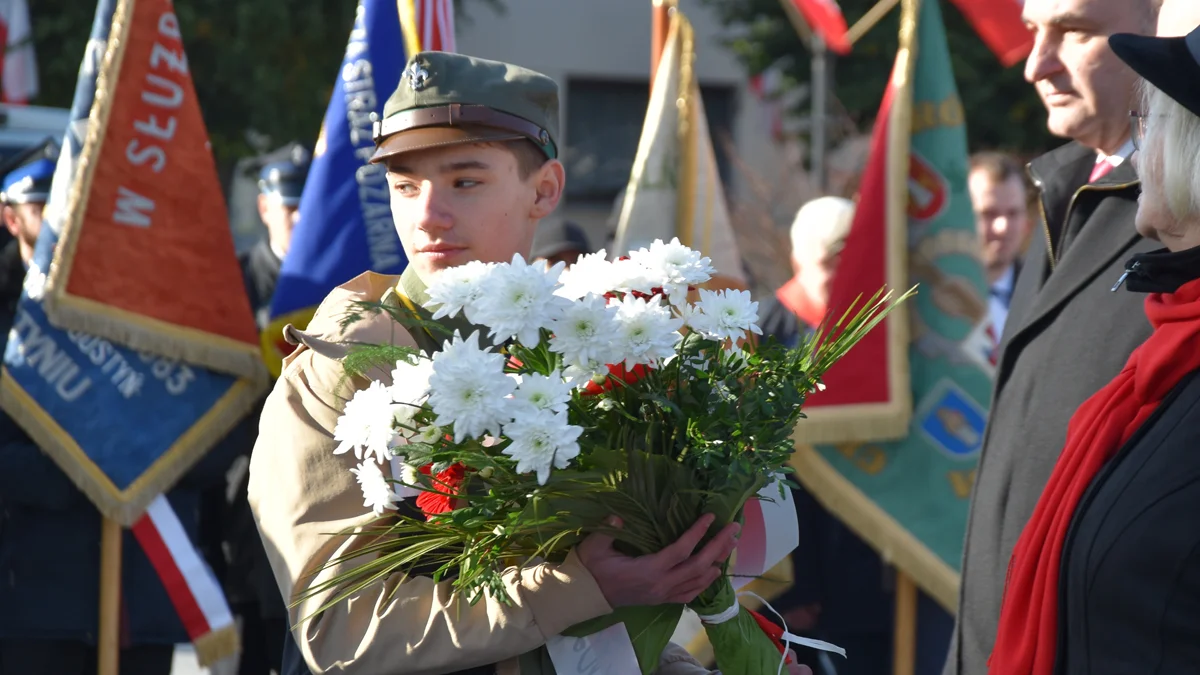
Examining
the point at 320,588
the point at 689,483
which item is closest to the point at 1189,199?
the point at 689,483

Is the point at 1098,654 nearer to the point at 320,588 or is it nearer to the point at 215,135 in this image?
the point at 320,588

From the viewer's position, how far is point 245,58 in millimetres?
10789

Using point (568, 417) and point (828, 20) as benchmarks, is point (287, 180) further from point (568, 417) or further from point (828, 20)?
point (828, 20)

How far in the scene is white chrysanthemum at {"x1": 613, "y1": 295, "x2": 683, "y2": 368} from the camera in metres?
1.82

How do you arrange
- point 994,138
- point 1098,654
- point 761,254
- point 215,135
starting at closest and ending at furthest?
1. point 1098,654
2. point 215,135
3. point 761,254
4. point 994,138

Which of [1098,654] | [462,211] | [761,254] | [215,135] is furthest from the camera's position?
[761,254]

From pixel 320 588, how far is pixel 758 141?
1884cm

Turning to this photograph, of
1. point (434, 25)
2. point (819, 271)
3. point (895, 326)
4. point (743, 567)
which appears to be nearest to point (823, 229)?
point (819, 271)

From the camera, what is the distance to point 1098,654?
1.80m

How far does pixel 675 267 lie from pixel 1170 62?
28.9 inches

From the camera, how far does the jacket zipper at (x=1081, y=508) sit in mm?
1894

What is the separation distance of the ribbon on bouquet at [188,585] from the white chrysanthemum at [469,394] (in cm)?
287

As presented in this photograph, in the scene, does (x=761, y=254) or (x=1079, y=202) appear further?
(x=761, y=254)

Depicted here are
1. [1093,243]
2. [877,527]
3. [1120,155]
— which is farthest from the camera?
[877,527]
